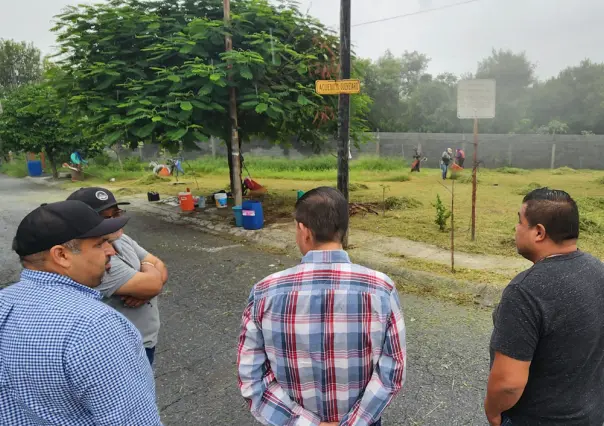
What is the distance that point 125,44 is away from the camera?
30.7 ft

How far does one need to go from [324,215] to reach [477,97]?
6751 mm

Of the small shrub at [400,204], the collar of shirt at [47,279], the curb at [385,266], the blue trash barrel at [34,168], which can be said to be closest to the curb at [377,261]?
the curb at [385,266]

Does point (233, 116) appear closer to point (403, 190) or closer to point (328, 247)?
→ point (403, 190)

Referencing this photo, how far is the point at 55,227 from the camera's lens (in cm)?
142

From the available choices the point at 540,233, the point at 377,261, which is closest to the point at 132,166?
the point at 377,261

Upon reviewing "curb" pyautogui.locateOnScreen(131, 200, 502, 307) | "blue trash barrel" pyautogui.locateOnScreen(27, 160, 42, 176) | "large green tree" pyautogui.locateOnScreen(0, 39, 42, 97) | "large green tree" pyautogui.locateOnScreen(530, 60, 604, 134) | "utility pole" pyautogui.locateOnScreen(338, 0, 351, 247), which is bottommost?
"curb" pyautogui.locateOnScreen(131, 200, 502, 307)

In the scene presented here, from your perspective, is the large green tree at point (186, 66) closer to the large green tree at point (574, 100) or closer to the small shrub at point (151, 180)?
the small shrub at point (151, 180)

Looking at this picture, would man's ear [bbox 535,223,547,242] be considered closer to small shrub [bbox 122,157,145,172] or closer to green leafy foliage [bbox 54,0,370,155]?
green leafy foliage [bbox 54,0,370,155]

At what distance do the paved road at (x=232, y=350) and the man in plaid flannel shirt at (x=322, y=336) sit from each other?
1464 millimetres

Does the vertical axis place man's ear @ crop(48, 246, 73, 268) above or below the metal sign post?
below

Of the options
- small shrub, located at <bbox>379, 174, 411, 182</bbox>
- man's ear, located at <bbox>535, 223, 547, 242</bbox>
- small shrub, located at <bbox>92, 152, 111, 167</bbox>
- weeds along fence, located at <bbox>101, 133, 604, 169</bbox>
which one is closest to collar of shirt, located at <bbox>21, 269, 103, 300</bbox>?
man's ear, located at <bbox>535, 223, 547, 242</bbox>

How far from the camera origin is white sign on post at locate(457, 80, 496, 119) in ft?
24.3

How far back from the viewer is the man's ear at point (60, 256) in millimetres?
1407

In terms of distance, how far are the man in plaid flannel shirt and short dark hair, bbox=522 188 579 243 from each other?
25.6 inches
